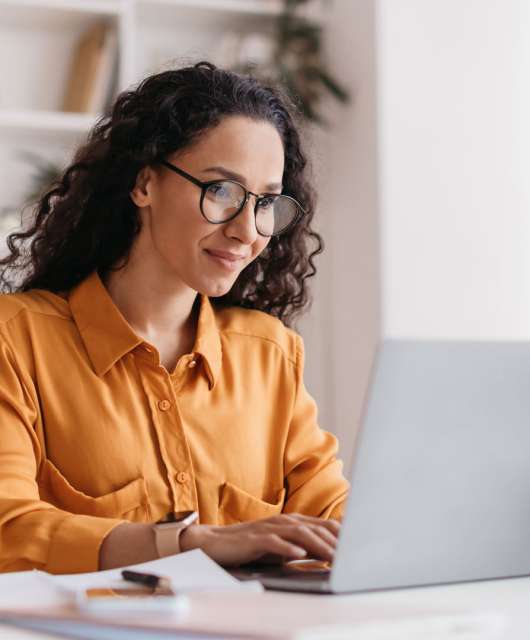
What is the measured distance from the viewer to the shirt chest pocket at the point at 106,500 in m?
1.47

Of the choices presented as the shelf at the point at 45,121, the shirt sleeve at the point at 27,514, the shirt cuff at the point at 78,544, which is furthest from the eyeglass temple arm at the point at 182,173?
the shelf at the point at 45,121

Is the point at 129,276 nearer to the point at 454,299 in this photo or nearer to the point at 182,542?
the point at 182,542

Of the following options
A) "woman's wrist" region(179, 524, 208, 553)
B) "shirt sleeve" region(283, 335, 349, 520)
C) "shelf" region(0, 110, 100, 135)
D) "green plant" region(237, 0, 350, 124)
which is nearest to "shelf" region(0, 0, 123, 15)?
"shelf" region(0, 110, 100, 135)

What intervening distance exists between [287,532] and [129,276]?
65cm

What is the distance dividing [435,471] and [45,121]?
2.48m

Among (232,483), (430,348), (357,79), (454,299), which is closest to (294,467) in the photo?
(232,483)

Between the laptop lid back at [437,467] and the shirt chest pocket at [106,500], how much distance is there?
1.88 ft

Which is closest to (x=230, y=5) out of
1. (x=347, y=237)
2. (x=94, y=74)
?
(x=94, y=74)

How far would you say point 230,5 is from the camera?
3422 mm

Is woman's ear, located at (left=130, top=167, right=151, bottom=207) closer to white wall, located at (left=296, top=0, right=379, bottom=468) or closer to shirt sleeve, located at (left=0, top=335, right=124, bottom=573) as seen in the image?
shirt sleeve, located at (left=0, top=335, right=124, bottom=573)

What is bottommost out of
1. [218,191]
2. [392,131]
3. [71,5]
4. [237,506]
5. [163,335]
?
[237,506]

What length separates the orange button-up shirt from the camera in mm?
1494

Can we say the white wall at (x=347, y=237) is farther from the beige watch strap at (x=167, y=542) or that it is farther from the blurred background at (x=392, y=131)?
the beige watch strap at (x=167, y=542)

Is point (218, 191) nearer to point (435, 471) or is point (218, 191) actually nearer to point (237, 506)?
point (237, 506)
